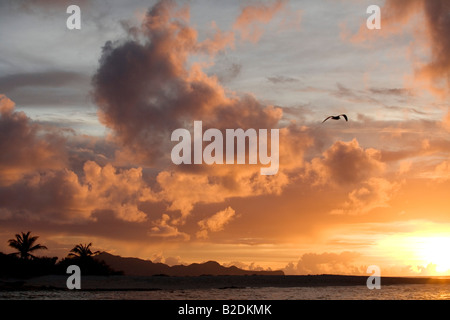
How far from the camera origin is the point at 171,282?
101 meters

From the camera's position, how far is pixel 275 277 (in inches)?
4715

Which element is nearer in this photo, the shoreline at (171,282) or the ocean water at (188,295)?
the ocean water at (188,295)

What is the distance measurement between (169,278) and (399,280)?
2983 inches

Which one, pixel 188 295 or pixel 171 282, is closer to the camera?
pixel 188 295

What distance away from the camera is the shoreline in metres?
85.3

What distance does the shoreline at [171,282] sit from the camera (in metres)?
85.3

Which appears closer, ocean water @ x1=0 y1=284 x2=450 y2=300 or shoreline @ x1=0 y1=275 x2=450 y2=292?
ocean water @ x1=0 y1=284 x2=450 y2=300

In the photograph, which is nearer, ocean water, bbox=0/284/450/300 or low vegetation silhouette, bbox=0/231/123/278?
ocean water, bbox=0/284/450/300

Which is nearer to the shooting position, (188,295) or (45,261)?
(188,295)

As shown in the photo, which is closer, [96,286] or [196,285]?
[96,286]
